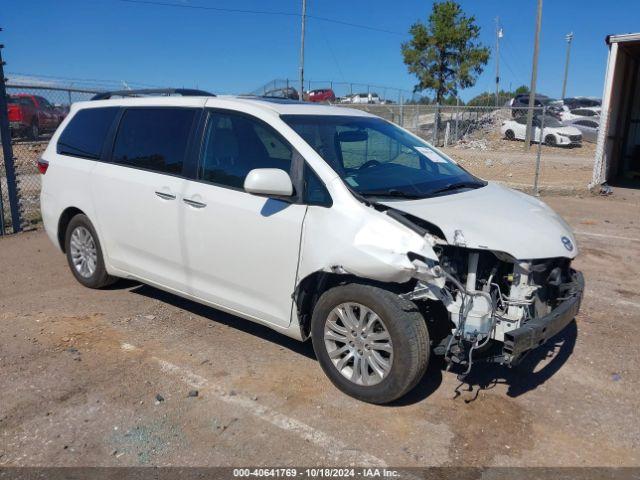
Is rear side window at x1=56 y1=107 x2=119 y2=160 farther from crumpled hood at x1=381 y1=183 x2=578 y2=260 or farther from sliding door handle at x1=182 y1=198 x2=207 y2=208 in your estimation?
crumpled hood at x1=381 y1=183 x2=578 y2=260

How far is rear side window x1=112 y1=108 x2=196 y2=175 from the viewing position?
445 centimetres

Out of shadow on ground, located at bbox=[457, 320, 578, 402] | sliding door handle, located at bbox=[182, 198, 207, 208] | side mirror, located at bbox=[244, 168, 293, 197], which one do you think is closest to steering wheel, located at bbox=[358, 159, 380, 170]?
side mirror, located at bbox=[244, 168, 293, 197]

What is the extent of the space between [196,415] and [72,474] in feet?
2.51

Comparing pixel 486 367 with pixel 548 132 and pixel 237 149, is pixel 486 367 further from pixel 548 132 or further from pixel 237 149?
pixel 548 132

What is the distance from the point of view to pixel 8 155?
768cm

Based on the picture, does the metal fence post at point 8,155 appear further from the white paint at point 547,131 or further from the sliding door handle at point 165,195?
the white paint at point 547,131

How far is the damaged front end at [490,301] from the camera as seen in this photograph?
10.7ft

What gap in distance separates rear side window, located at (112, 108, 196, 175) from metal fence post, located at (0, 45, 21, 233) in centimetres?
359

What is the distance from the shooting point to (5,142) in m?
7.57

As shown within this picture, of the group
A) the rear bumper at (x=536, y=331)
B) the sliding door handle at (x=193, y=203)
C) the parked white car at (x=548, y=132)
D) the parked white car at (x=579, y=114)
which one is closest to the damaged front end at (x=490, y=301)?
the rear bumper at (x=536, y=331)

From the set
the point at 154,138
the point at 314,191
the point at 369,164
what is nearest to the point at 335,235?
the point at 314,191

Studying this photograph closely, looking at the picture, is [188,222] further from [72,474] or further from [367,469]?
[367,469]

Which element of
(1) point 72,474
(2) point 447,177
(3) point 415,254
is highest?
(2) point 447,177

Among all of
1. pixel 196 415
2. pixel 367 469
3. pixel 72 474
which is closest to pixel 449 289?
pixel 367 469
